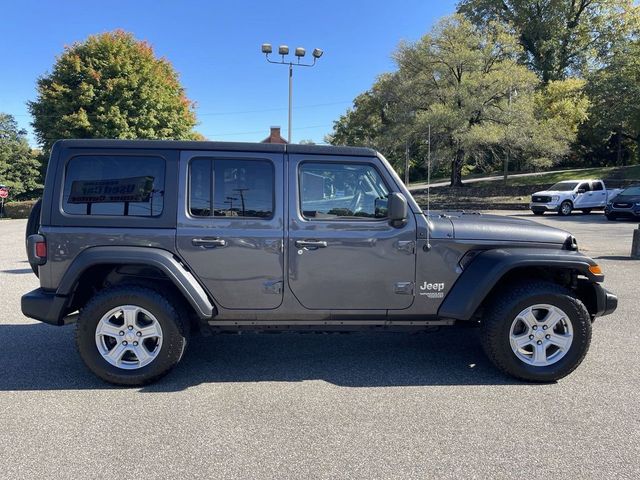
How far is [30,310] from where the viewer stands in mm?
3721

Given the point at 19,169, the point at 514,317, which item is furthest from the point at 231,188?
the point at 19,169

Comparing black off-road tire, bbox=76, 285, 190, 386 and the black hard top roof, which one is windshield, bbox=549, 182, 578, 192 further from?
black off-road tire, bbox=76, 285, 190, 386

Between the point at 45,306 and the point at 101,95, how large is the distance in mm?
27840

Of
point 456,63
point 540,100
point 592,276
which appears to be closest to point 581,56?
point 540,100

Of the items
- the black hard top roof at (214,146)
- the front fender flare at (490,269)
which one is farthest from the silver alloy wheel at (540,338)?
the black hard top roof at (214,146)

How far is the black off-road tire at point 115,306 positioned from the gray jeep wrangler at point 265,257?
0.01 meters

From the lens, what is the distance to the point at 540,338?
3826 millimetres

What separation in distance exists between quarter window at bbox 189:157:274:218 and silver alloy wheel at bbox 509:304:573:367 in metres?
2.30

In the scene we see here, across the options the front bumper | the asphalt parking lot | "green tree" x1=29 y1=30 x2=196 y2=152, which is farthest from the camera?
"green tree" x1=29 y1=30 x2=196 y2=152

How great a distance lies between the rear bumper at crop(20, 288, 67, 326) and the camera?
3.69 m

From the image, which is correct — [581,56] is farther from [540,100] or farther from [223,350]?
[223,350]

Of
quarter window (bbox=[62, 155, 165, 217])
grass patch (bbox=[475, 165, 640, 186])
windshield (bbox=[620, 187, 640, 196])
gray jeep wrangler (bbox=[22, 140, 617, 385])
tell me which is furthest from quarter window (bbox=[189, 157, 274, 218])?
grass patch (bbox=[475, 165, 640, 186])

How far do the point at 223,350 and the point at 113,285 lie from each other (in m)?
1.30

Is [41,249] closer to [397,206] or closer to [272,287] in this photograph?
[272,287]
